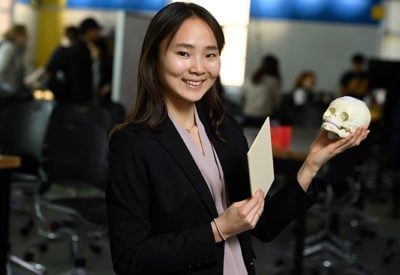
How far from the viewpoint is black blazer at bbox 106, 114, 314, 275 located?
62.8 inches

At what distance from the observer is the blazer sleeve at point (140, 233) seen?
1.59 meters

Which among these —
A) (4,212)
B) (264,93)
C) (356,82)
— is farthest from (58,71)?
(356,82)

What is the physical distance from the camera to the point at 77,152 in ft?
13.9

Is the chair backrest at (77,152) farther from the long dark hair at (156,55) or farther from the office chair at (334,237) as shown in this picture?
the long dark hair at (156,55)

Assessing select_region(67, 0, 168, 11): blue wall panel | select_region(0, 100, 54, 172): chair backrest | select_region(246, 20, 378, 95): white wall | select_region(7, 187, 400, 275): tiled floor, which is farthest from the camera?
select_region(67, 0, 168, 11): blue wall panel

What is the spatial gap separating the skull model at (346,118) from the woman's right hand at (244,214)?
25 centimetres

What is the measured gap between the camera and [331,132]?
1723 mm

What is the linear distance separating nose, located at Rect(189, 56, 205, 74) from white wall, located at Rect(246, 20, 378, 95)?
37.3 feet

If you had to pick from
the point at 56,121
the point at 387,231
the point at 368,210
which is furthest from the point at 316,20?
the point at 56,121

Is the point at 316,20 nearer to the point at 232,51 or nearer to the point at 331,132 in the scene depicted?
the point at 232,51

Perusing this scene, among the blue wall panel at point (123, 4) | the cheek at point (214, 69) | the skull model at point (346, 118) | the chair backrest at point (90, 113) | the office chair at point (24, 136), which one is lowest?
the office chair at point (24, 136)

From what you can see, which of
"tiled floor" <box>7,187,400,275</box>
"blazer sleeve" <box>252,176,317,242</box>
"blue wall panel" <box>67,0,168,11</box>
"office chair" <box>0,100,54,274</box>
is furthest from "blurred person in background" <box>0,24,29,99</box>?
"blazer sleeve" <box>252,176,317,242</box>

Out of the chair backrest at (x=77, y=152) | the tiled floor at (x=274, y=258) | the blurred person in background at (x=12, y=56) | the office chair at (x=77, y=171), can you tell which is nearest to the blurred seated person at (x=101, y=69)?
the blurred person in background at (x=12, y=56)

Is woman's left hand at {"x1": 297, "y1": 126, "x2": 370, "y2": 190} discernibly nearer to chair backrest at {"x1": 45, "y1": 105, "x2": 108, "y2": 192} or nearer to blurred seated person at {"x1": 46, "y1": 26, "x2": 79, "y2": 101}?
chair backrest at {"x1": 45, "y1": 105, "x2": 108, "y2": 192}
